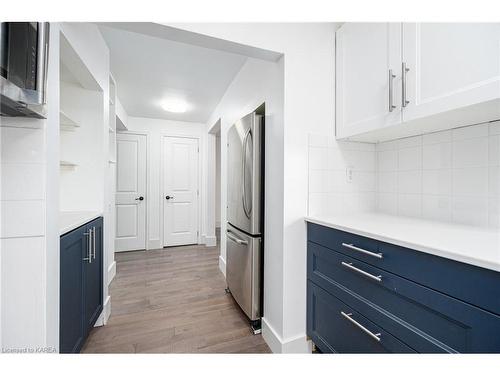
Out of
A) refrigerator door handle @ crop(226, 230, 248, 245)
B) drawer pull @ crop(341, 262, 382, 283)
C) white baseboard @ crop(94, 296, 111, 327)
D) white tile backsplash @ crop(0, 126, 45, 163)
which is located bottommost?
white baseboard @ crop(94, 296, 111, 327)

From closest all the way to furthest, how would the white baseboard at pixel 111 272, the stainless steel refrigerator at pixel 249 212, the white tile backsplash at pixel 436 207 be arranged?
the white tile backsplash at pixel 436 207 < the stainless steel refrigerator at pixel 249 212 < the white baseboard at pixel 111 272

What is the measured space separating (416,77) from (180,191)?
390 centimetres

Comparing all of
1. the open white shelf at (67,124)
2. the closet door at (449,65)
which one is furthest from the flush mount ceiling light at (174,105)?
the closet door at (449,65)

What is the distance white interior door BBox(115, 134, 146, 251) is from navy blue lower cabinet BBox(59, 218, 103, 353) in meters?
2.28

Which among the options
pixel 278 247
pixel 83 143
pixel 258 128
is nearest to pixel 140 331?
pixel 278 247

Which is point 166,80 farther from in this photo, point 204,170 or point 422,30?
point 422,30

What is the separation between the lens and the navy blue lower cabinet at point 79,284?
1.11 m

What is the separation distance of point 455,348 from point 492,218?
0.78m

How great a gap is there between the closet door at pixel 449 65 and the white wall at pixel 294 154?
55 centimetres

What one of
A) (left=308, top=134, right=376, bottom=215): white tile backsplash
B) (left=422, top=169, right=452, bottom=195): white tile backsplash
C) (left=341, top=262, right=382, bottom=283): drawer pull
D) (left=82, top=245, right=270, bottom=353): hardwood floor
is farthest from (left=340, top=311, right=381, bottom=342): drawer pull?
(left=422, top=169, right=452, bottom=195): white tile backsplash

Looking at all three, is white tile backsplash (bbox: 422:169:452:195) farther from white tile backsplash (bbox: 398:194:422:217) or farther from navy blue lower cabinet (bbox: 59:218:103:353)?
navy blue lower cabinet (bbox: 59:218:103:353)

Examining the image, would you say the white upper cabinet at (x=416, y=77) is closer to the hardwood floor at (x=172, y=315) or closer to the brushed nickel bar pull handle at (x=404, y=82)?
the brushed nickel bar pull handle at (x=404, y=82)

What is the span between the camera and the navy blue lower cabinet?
1108 millimetres

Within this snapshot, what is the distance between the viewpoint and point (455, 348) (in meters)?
0.71
